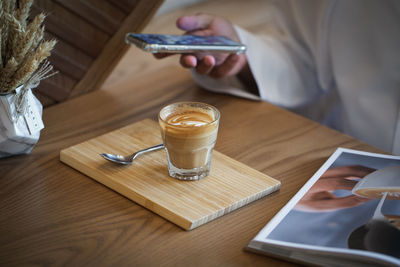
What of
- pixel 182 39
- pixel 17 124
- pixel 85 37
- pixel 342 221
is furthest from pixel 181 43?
pixel 342 221

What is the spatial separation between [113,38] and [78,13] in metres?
0.10

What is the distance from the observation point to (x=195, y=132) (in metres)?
0.72

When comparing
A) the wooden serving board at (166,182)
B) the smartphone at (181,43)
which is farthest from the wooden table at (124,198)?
the smartphone at (181,43)

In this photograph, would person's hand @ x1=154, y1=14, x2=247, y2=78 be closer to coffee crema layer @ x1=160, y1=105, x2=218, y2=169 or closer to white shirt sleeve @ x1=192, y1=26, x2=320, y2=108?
white shirt sleeve @ x1=192, y1=26, x2=320, y2=108

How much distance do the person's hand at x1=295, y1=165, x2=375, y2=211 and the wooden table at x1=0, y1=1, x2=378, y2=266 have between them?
1.9 inches

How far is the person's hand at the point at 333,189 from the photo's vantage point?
69cm

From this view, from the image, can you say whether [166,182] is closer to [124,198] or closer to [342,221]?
[124,198]

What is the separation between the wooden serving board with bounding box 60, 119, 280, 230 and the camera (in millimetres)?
692

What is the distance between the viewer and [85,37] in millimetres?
1056

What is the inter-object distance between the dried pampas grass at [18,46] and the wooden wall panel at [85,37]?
0.20 metres

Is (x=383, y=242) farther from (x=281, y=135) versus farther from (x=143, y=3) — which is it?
(x=143, y=3)

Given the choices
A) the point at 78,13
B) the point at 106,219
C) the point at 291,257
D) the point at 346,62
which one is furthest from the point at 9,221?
the point at 346,62

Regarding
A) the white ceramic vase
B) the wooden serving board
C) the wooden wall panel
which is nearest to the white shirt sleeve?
the wooden wall panel

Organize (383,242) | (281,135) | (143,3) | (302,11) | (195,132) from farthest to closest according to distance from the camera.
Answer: (302,11), (143,3), (281,135), (195,132), (383,242)
